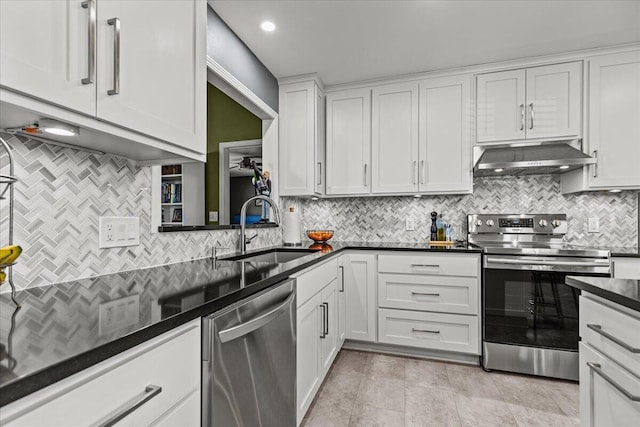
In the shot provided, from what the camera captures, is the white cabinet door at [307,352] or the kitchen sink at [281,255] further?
the kitchen sink at [281,255]

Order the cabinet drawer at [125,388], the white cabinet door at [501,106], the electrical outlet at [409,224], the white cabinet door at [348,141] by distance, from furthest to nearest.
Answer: the electrical outlet at [409,224] < the white cabinet door at [348,141] < the white cabinet door at [501,106] < the cabinet drawer at [125,388]

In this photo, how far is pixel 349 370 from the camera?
7.95 ft

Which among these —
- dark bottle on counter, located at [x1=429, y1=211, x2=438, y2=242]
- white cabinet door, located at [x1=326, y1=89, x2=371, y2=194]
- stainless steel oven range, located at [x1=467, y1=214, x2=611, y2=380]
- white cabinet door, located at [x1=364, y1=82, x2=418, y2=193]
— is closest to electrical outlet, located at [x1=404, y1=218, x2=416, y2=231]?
dark bottle on counter, located at [x1=429, y1=211, x2=438, y2=242]

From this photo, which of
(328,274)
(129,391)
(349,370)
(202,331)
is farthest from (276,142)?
(129,391)

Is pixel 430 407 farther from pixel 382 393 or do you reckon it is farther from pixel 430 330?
pixel 430 330

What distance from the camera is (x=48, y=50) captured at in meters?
0.76

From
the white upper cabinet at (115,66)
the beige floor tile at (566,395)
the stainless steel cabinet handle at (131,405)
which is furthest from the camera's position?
the beige floor tile at (566,395)

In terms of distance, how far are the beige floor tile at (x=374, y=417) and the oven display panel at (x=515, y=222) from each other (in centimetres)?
189

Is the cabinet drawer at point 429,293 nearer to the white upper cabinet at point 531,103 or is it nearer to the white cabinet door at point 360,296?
the white cabinet door at point 360,296

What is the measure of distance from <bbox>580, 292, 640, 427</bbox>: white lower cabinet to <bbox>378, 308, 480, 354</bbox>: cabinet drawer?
1.43m

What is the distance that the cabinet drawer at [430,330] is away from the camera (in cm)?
251

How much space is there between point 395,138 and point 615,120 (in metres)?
1.64

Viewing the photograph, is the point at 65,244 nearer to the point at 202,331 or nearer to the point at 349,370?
the point at 202,331

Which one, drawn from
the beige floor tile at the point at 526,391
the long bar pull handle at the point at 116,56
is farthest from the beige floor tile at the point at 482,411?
the long bar pull handle at the point at 116,56
